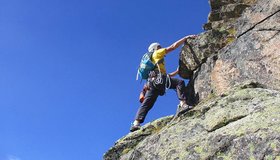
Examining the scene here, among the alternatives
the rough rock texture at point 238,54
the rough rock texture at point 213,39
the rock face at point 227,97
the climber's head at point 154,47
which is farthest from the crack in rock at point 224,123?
the climber's head at point 154,47

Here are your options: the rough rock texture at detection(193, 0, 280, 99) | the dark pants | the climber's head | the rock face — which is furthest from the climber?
the rough rock texture at detection(193, 0, 280, 99)

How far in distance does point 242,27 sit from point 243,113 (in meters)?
6.91

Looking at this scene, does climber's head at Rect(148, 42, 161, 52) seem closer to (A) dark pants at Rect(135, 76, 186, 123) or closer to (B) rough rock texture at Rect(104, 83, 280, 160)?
(A) dark pants at Rect(135, 76, 186, 123)

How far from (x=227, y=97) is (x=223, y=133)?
275 centimetres

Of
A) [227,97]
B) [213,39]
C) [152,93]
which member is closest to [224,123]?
[227,97]

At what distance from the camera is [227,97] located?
13.8 meters

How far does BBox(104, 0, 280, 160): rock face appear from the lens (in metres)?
10.7

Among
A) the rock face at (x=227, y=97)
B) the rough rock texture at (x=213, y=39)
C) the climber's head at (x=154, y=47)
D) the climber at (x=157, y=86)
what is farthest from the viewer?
the rough rock texture at (x=213, y=39)

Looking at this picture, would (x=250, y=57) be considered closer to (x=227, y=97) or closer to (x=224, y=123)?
(x=227, y=97)

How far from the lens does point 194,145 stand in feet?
38.4

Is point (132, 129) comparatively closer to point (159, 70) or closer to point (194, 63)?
point (159, 70)

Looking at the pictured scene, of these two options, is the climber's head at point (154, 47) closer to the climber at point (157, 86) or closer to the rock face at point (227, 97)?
the climber at point (157, 86)

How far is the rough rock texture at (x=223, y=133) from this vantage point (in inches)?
399

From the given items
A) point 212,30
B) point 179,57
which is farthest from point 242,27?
point 179,57
